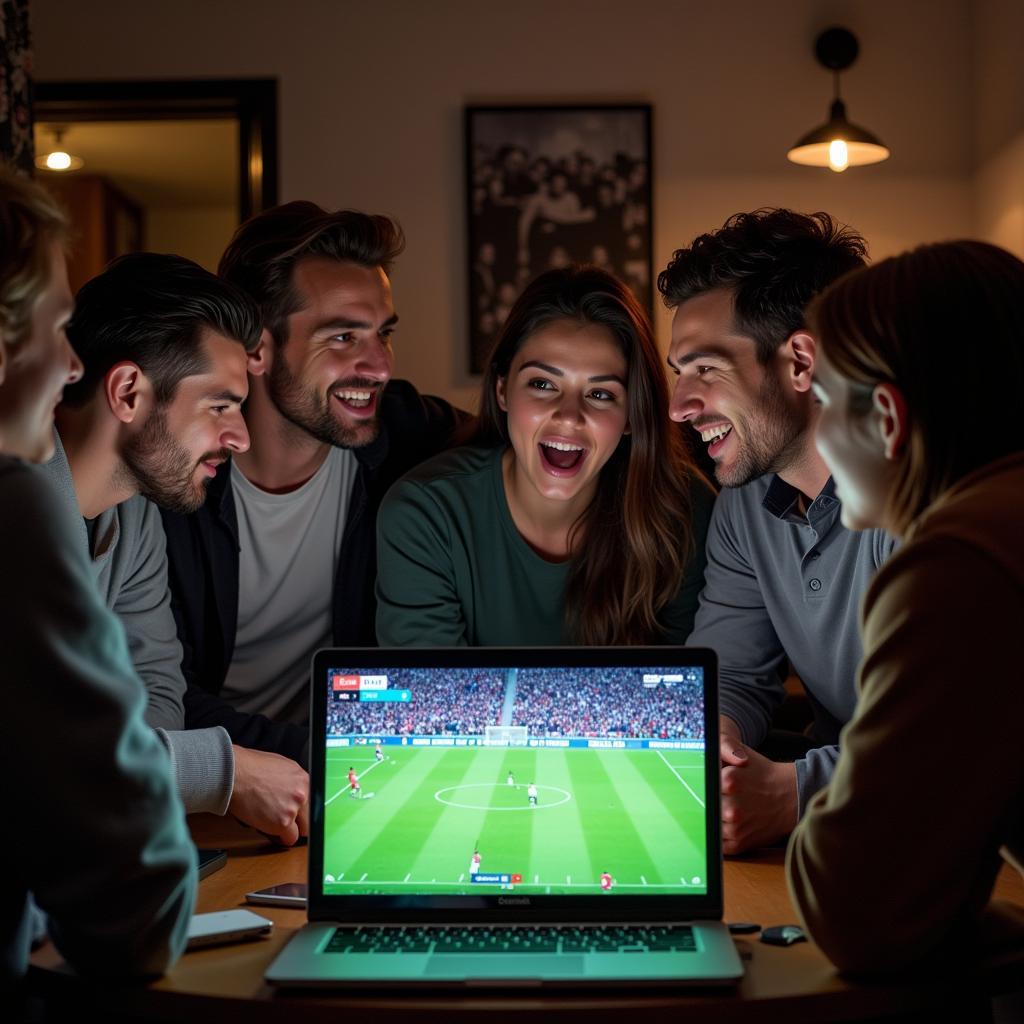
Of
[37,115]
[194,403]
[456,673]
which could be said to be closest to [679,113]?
[37,115]

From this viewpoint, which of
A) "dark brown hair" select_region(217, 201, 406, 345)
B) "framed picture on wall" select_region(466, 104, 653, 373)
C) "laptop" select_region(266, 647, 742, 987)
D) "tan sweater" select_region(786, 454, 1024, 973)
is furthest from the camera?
"framed picture on wall" select_region(466, 104, 653, 373)

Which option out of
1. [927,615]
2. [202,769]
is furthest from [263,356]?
[927,615]

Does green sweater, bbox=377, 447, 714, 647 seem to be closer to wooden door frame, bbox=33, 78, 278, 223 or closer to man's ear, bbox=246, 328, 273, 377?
man's ear, bbox=246, 328, 273, 377

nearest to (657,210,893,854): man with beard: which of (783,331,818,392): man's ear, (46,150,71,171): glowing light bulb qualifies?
(783,331,818,392): man's ear

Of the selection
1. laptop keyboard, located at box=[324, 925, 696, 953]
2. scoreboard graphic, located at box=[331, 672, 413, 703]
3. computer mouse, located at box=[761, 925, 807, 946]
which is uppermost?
scoreboard graphic, located at box=[331, 672, 413, 703]

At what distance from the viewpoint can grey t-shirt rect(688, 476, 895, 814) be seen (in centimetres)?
196

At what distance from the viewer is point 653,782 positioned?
1.29 metres

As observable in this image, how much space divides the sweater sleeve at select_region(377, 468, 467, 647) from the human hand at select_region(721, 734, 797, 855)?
29.1 inches

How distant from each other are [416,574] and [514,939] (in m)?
1.07

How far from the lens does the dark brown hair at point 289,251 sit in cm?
258

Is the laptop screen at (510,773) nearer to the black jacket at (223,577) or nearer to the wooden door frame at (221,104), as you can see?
the black jacket at (223,577)

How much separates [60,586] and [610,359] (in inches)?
54.1

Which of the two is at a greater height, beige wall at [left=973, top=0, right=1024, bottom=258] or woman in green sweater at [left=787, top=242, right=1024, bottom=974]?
beige wall at [left=973, top=0, right=1024, bottom=258]

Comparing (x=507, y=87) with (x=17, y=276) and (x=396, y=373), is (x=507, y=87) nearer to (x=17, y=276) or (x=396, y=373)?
(x=396, y=373)
